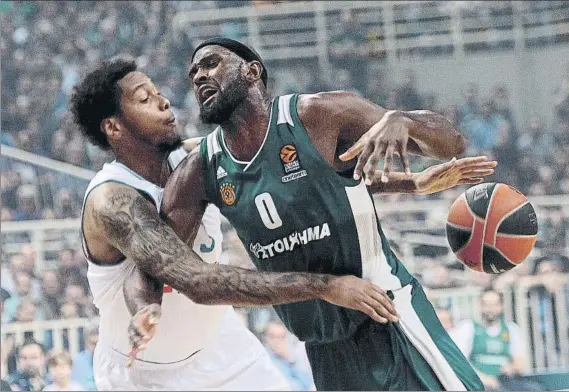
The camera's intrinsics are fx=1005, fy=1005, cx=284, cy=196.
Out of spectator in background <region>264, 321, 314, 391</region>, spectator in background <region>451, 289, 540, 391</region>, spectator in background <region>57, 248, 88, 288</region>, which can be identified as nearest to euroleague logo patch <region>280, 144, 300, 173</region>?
spectator in background <region>264, 321, 314, 391</region>

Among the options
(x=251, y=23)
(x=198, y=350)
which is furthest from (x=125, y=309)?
(x=251, y=23)

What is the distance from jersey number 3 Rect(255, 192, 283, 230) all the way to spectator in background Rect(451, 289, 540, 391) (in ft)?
12.5

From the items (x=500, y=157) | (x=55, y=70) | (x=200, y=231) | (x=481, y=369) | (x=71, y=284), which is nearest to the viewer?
(x=200, y=231)

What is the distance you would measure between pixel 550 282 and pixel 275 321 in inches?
81.6

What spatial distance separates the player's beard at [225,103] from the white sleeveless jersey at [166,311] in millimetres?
429

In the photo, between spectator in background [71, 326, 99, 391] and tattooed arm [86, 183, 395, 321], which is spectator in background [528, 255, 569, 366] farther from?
tattooed arm [86, 183, 395, 321]

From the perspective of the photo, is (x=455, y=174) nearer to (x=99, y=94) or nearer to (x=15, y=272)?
(x=99, y=94)

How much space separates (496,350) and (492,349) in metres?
0.03

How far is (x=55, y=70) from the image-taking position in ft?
35.5

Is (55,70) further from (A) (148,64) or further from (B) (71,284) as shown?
(B) (71,284)

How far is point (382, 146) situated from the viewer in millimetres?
3193

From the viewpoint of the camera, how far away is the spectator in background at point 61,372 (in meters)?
7.11

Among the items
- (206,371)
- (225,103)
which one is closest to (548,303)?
(206,371)

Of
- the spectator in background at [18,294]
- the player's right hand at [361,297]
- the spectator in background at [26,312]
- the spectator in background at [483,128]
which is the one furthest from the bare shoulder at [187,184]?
the spectator in background at [483,128]
